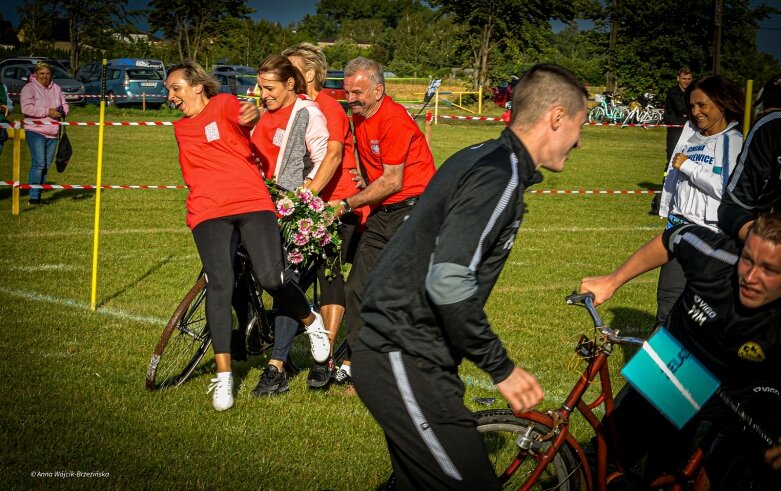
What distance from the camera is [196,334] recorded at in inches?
246

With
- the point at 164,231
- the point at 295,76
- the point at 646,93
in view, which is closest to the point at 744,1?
the point at 646,93

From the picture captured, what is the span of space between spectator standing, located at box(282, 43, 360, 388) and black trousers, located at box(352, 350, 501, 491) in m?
3.14

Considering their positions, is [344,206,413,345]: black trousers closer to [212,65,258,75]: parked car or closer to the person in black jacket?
the person in black jacket

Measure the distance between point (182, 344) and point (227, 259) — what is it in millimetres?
930

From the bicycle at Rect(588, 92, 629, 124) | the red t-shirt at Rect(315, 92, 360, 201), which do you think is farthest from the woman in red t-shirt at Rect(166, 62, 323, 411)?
the bicycle at Rect(588, 92, 629, 124)

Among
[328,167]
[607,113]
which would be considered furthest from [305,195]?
[607,113]

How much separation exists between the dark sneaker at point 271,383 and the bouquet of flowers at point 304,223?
814 mm

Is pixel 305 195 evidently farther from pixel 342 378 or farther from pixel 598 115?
pixel 598 115

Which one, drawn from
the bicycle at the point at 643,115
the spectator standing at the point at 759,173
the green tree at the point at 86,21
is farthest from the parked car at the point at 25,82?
the spectator standing at the point at 759,173

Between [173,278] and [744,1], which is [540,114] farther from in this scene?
[744,1]

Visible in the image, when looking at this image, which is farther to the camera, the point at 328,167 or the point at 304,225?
the point at 328,167

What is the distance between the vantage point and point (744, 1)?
2082 inches

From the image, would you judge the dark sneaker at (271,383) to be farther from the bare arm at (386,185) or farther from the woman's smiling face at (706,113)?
the woman's smiling face at (706,113)

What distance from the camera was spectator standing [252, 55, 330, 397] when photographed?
601cm
